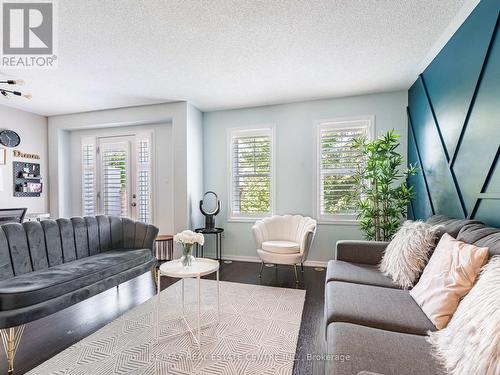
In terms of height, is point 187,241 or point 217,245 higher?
point 187,241

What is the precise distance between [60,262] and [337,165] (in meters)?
3.73

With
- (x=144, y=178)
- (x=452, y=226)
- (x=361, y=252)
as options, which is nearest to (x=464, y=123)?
(x=452, y=226)

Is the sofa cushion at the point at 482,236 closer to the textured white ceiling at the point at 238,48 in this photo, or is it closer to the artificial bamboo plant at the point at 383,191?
the artificial bamboo plant at the point at 383,191

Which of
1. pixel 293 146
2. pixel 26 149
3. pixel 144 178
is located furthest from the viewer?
pixel 144 178

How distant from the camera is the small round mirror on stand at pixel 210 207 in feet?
13.1

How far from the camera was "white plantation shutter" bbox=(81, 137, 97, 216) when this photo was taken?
188 inches

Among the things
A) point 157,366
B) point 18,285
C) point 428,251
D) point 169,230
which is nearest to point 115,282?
point 18,285

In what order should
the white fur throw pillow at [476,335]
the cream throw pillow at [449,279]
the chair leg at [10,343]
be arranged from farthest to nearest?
the chair leg at [10,343] → the cream throw pillow at [449,279] → the white fur throw pillow at [476,335]

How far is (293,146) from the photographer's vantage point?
13.2 feet

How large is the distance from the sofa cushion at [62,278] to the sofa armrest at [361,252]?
224cm

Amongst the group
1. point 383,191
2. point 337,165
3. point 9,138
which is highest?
point 9,138

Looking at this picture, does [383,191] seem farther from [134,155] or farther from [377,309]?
[134,155]

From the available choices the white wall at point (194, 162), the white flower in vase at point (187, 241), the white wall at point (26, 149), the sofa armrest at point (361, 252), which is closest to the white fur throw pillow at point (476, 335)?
the sofa armrest at point (361, 252)

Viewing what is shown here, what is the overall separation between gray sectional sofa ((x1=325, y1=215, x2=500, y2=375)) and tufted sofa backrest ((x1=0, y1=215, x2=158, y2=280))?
2419 millimetres
